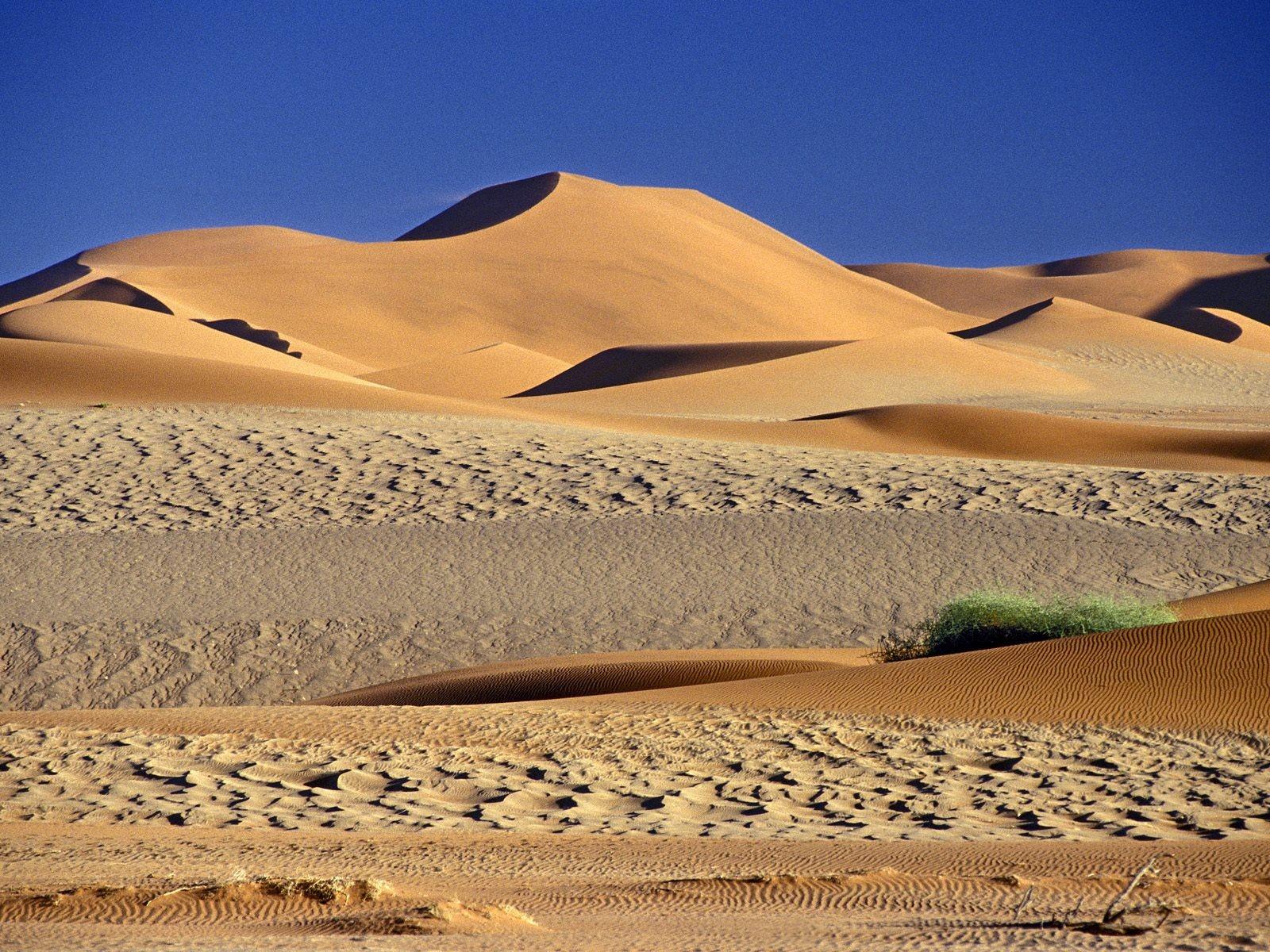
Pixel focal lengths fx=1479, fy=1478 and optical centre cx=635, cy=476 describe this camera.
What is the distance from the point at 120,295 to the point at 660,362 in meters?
27.9

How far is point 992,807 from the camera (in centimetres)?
695

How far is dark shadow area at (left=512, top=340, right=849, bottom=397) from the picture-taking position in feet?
174

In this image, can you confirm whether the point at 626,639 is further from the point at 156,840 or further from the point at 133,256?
the point at 133,256

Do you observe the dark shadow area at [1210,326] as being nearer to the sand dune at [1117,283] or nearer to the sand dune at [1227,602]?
the sand dune at [1117,283]

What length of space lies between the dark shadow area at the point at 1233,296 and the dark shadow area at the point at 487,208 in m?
46.0

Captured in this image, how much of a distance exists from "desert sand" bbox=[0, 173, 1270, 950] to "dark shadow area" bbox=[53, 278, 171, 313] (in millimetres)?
33868

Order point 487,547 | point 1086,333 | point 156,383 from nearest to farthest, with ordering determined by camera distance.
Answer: point 487,547 < point 156,383 < point 1086,333

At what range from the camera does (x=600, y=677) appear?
11555 millimetres

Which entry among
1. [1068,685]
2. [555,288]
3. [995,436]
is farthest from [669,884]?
[555,288]

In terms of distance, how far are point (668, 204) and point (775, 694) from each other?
91.4 m

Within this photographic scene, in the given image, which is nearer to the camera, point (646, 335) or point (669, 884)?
point (669, 884)

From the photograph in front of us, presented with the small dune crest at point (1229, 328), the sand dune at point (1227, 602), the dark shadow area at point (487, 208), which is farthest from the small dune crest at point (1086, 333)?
the sand dune at point (1227, 602)

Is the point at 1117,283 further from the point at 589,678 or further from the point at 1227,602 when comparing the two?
the point at 589,678

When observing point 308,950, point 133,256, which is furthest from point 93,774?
point 133,256
